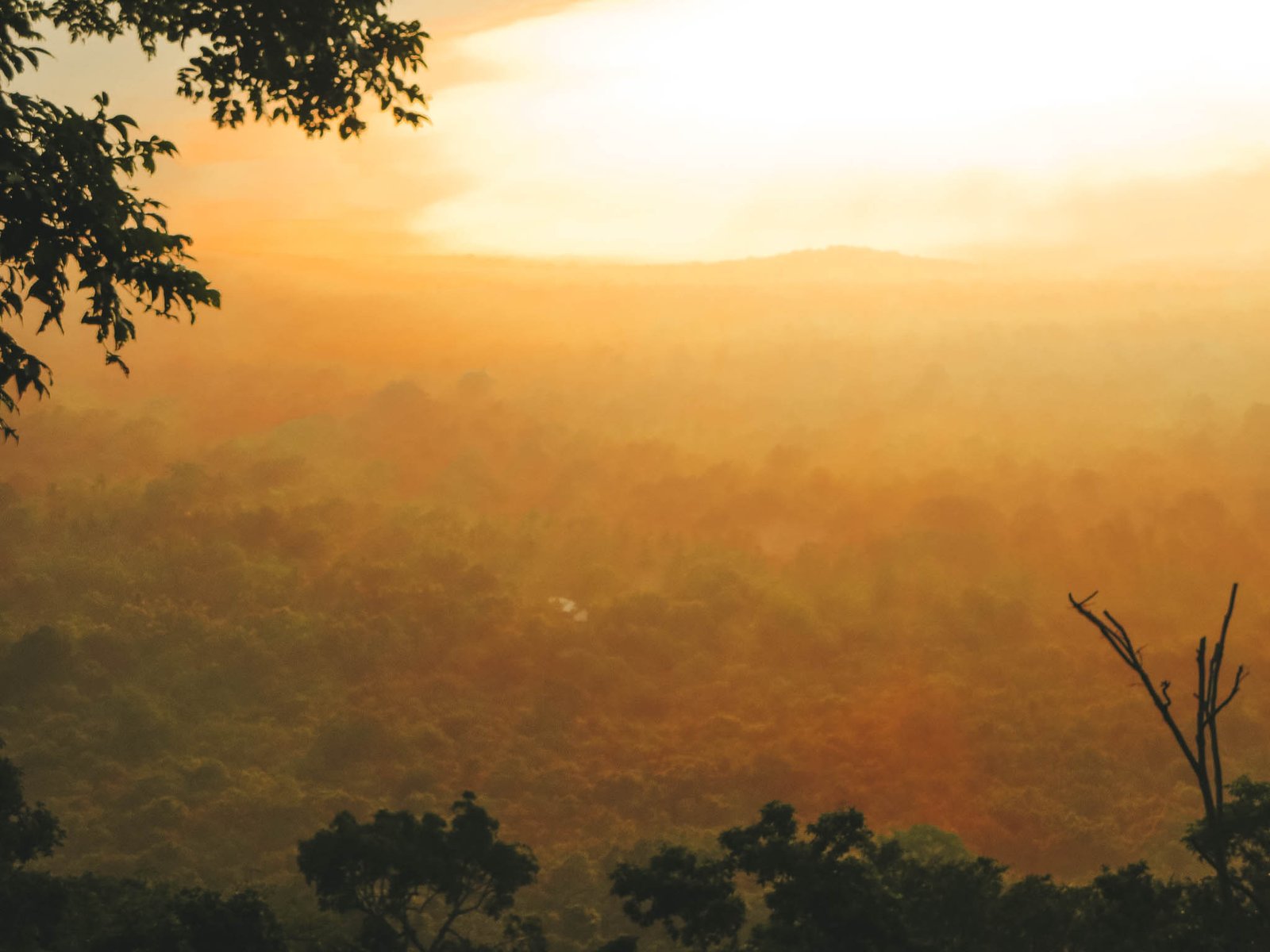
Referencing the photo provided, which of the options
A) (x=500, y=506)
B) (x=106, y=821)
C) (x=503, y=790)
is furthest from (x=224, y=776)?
(x=500, y=506)

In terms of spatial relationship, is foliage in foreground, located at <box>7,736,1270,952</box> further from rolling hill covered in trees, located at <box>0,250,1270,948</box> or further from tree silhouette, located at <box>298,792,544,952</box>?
rolling hill covered in trees, located at <box>0,250,1270,948</box>

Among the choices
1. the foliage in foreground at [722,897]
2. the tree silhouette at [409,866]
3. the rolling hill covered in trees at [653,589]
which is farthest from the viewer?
the rolling hill covered in trees at [653,589]

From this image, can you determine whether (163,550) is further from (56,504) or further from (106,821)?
(106,821)

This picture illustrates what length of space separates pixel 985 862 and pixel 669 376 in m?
170

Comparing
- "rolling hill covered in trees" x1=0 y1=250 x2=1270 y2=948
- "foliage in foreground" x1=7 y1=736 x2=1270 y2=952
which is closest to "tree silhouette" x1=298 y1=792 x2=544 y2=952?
"foliage in foreground" x1=7 y1=736 x2=1270 y2=952

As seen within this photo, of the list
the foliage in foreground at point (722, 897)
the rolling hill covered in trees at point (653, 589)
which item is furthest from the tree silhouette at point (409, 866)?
Result: the rolling hill covered in trees at point (653, 589)

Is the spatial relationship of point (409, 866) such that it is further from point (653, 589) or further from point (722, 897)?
point (653, 589)

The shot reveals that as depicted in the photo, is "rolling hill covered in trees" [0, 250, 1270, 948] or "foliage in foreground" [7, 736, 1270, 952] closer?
"foliage in foreground" [7, 736, 1270, 952]

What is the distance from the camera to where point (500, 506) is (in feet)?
541

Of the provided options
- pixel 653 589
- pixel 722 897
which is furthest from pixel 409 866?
pixel 653 589

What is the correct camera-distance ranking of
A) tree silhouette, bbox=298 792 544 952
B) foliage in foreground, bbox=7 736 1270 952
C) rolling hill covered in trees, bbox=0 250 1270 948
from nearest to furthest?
foliage in foreground, bbox=7 736 1270 952 < tree silhouette, bbox=298 792 544 952 < rolling hill covered in trees, bbox=0 250 1270 948

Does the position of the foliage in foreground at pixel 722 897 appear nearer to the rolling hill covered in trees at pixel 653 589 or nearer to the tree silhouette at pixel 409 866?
the tree silhouette at pixel 409 866

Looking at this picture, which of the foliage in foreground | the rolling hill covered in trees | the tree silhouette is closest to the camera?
the foliage in foreground

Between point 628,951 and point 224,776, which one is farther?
point 224,776
